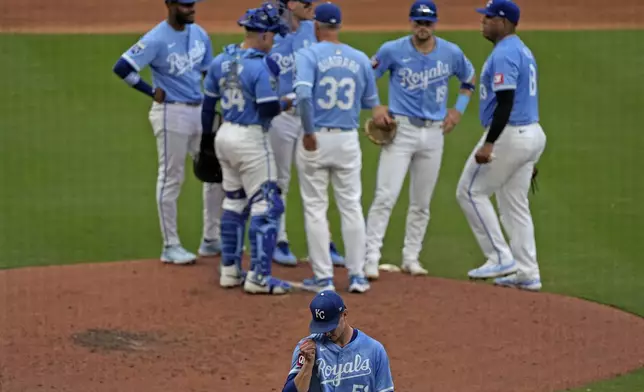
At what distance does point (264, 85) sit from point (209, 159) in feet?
3.18

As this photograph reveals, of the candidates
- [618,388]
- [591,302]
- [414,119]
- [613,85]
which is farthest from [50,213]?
[613,85]

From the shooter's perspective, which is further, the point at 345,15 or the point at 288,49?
the point at 345,15

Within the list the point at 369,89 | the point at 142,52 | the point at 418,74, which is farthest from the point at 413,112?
the point at 142,52

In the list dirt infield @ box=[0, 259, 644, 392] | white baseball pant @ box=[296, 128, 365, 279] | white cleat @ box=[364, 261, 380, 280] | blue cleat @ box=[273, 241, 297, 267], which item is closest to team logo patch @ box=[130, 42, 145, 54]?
white baseball pant @ box=[296, 128, 365, 279]

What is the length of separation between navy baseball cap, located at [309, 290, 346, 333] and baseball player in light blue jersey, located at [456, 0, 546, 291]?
432 centimetres

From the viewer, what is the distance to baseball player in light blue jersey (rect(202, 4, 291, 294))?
9211mm

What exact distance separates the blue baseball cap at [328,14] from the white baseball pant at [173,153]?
5.50ft

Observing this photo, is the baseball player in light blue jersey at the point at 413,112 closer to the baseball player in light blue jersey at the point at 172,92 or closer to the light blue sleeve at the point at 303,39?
the light blue sleeve at the point at 303,39

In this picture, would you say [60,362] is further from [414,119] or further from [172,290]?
[414,119]

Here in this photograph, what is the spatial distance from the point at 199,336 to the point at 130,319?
0.62m

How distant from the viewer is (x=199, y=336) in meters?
8.35

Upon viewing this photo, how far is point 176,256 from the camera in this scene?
10.3 meters

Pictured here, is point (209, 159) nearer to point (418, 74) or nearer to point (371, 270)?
point (371, 270)

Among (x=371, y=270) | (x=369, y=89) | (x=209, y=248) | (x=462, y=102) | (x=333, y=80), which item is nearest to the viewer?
(x=333, y=80)
